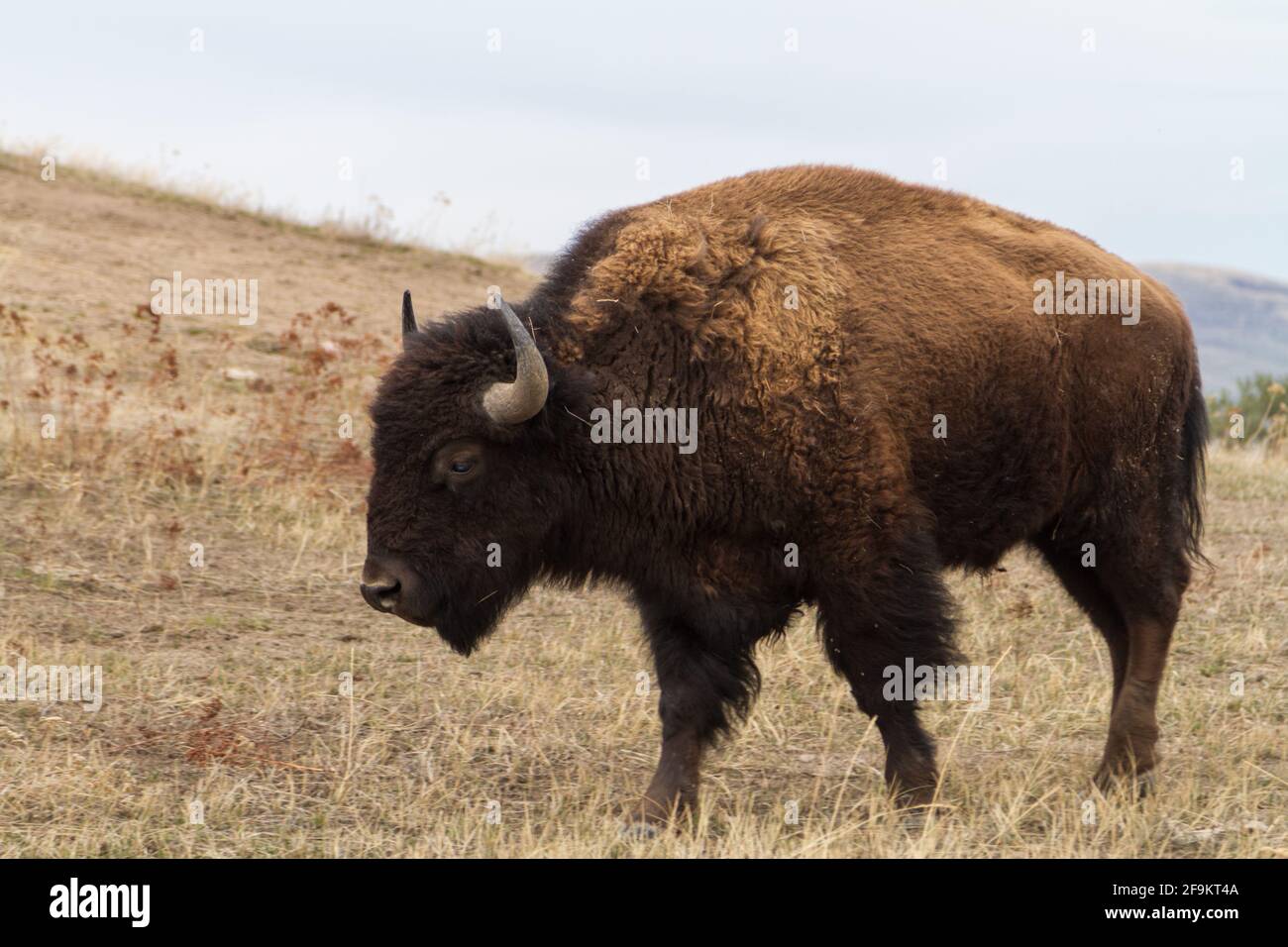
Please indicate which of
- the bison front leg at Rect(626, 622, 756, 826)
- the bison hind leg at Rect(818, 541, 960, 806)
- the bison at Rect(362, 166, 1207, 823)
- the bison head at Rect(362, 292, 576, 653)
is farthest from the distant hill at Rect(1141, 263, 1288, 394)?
the bison head at Rect(362, 292, 576, 653)

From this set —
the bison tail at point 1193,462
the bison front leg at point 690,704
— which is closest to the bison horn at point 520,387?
the bison front leg at point 690,704

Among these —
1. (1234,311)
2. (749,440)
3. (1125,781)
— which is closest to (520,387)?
(749,440)

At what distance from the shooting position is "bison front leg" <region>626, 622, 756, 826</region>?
5461 millimetres

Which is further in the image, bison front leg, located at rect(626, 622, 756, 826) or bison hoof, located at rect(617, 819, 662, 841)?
bison front leg, located at rect(626, 622, 756, 826)

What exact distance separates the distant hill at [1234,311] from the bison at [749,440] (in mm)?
91671

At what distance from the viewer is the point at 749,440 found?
17.3 ft

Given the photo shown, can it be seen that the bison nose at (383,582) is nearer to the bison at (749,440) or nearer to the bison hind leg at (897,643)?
the bison at (749,440)

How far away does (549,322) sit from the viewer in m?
5.44

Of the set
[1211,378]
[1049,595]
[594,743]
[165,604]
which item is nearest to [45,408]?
[165,604]

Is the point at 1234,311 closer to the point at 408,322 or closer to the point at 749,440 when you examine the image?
the point at 749,440

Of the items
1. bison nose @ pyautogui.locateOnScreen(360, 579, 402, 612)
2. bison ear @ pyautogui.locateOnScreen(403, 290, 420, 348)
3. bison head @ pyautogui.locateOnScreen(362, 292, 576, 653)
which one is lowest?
bison nose @ pyautogui.locateOnScreen(360, 579, 402, 612)

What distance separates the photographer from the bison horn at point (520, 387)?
499 cm

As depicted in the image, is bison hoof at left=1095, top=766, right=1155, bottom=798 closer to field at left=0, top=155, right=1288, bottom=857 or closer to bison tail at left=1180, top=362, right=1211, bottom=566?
field at left=0, top=155, right=1288, bottom=857

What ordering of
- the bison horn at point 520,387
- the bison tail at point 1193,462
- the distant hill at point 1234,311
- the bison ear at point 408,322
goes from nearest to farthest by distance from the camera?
the bison horn at point 520,387 → the bison ear at point 408,322 → the bison tail at point 1193,462 → the distant hill at point 1234,311
